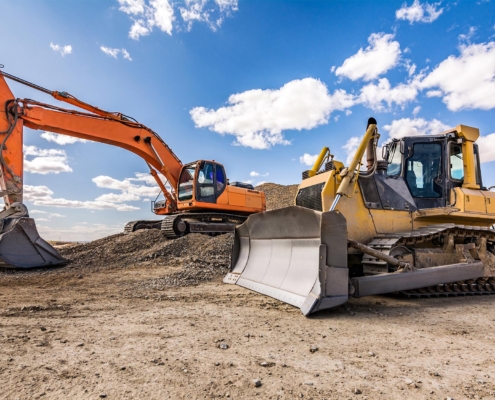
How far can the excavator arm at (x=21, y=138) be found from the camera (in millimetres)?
7543

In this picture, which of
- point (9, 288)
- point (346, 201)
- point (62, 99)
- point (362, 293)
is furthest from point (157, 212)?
point (362, 293)

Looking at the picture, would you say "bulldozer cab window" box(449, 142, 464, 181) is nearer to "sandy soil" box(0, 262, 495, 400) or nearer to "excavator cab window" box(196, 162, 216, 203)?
"sandy soil" box(0, 262, 495, 400)

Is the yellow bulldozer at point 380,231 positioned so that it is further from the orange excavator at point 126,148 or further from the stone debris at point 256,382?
the orange excavator at point 126,148

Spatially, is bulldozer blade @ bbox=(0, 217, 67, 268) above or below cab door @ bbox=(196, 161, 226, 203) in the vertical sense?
below

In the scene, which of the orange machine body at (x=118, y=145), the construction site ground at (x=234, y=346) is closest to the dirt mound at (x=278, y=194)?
the orange machine body at (x=118, y=145)

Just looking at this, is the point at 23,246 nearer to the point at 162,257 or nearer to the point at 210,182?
the point at 162,257

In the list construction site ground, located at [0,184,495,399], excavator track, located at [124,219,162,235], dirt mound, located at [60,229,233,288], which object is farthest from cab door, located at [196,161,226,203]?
construction site ground, located at [0,184,495,399]

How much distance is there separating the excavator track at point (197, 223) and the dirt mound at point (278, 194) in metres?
13.5

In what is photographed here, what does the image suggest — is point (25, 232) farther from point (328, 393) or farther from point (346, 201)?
point (328, 393)

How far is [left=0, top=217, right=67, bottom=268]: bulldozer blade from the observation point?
7.29 meters

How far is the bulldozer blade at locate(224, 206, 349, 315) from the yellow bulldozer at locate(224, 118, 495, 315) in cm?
1

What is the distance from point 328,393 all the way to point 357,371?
0.42 meters

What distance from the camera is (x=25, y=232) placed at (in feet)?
24.9

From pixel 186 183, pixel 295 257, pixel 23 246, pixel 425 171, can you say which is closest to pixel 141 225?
→ pixel 186 183
